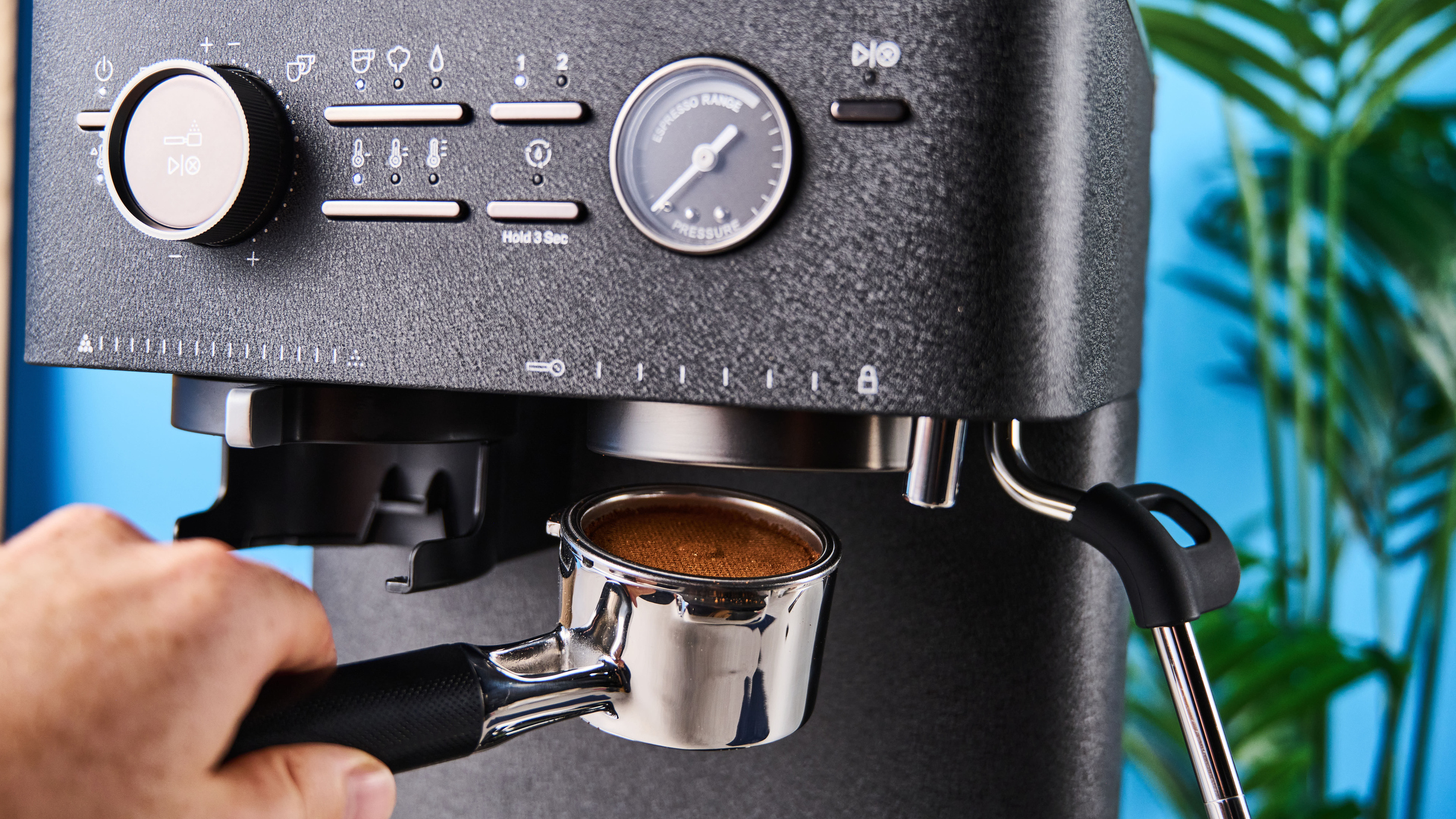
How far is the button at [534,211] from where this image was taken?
0.25 m

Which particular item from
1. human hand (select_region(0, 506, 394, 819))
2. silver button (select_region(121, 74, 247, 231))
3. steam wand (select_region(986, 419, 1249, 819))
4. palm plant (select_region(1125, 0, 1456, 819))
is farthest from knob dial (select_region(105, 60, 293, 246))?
palm plant (select_region(1125, 0, 1456, 819))

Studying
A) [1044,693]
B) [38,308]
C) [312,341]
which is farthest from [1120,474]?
[38,308]

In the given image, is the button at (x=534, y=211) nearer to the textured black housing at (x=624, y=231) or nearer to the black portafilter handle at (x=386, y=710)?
the textured black housing at (x=624, y=231)

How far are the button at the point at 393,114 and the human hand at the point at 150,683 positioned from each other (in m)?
0.14

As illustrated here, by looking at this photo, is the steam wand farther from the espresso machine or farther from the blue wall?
the blue wall

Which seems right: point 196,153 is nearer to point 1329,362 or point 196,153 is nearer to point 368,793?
point 368,793

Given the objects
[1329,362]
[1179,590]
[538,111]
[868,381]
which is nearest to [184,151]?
[538,111]

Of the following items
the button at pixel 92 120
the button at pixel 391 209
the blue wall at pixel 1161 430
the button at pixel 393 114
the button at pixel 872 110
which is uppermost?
the button at pixel 872 110

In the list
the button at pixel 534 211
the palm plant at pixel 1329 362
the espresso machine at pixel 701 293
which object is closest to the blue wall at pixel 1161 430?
the palm plant at pixel 1329 362

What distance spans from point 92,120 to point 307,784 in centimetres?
24

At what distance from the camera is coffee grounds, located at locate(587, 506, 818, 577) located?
298 millimetres

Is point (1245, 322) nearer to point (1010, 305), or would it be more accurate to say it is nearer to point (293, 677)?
point (1010, 305)

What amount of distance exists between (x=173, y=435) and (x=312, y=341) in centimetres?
79

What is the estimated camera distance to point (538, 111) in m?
0.25
